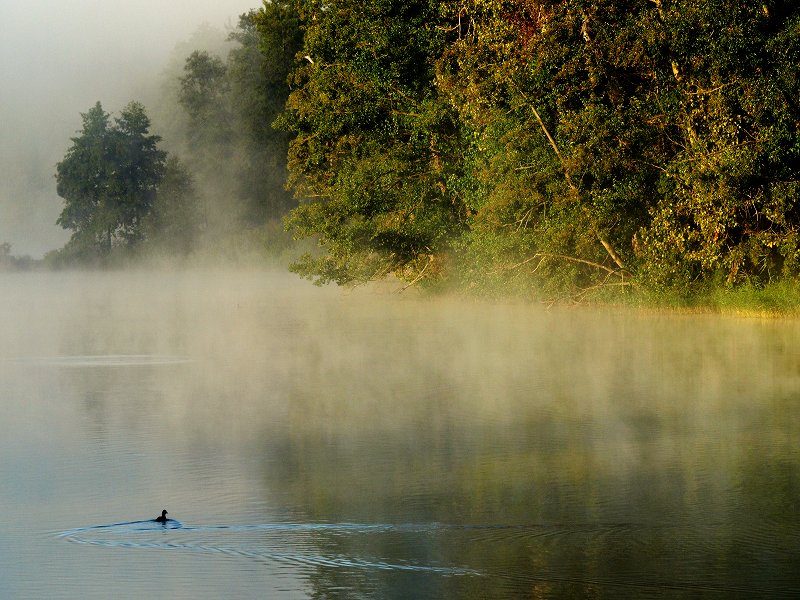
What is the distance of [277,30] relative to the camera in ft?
167

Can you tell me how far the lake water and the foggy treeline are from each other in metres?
3.28

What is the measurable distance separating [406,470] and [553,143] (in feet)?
59.7

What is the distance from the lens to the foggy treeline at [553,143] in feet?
81.6

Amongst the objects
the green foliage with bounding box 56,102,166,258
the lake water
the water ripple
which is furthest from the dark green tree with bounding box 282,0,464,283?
the green foliage with bounding box 56,102,166,258

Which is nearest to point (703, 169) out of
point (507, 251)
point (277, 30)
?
point (507, 251)

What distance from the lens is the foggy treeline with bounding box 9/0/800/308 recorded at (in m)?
24.9

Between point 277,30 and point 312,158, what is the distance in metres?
15.1

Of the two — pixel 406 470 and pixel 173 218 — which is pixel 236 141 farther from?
pixel 406 470

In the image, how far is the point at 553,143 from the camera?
93.6 ft

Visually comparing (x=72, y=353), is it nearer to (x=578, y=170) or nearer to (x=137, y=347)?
(x=137, y=347)

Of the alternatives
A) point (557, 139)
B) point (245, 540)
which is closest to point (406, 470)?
point (245, 540)

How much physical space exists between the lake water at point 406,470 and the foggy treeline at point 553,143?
10.8 feet

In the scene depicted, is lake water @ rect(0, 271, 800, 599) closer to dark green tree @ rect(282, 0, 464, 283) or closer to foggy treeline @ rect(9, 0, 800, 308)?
foggy treeline @ rect(9, 0, 800, 308)

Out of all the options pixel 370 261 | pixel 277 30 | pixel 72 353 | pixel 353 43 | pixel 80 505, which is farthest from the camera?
pixel 277 30
